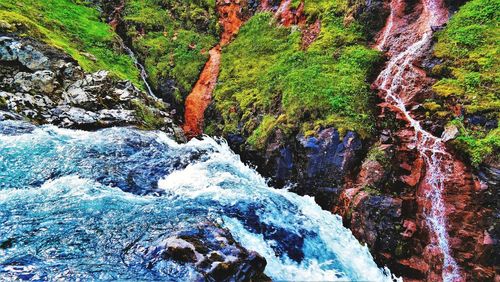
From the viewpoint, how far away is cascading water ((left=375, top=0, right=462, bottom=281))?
9.93 metres

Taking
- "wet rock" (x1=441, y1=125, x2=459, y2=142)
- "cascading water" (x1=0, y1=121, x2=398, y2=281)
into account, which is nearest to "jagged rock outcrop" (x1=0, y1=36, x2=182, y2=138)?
"cascading water" (x1=0, y1=121, x2=398, y2=281)

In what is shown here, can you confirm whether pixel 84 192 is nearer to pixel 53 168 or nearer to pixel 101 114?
pixel 53 168

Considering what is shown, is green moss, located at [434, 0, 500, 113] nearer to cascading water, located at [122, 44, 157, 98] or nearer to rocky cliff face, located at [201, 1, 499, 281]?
rocky cliff face, located at [201, 1, 499, 281]

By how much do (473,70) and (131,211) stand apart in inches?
475

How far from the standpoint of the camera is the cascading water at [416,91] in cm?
993

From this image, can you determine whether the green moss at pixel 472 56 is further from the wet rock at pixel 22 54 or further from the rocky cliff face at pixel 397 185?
the wet rock at pixel 22 54

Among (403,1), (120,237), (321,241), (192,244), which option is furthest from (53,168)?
(403,1)

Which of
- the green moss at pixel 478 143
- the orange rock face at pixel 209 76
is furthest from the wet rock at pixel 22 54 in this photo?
the green moss at pixel 478 143

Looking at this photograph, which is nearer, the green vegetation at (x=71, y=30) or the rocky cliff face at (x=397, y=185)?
the rocky cliff face at (x=397, y=185)

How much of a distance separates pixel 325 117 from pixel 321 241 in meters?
4.93

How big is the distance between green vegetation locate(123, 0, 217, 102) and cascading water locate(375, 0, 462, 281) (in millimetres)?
11274

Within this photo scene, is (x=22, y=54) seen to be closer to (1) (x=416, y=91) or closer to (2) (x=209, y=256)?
(2) (x=209, y=256)

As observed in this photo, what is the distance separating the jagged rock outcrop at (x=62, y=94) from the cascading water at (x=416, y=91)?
32.8ft

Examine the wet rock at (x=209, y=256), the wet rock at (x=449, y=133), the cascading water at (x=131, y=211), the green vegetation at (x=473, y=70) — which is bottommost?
the cascading water at (x=131, y=211)
